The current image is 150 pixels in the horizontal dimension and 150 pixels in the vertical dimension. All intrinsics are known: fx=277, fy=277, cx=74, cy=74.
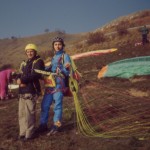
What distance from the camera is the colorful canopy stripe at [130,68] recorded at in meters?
13.5

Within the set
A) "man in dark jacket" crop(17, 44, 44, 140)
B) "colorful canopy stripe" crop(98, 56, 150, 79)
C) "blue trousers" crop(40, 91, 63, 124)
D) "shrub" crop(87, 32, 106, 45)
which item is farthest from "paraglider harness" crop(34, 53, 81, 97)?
"shrub" crop(87, 32, 106, 45)

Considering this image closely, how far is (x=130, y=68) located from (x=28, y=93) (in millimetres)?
8550

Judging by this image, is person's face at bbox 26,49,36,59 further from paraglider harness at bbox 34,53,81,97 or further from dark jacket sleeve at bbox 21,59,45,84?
paraglider harness at bbox 34,53,81,97

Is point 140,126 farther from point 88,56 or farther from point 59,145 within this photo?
point 88,56

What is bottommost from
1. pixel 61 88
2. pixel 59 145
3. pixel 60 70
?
pixel 59 145

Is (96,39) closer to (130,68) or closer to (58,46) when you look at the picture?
(130,68)

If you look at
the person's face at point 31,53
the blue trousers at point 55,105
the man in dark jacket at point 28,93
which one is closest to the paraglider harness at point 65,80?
the blue trousers at point 55,105

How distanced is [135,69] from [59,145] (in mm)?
8755

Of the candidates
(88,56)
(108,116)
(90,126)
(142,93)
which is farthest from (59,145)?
(88,56)

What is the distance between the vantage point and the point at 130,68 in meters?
13.8

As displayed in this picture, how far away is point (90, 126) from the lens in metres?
6.86

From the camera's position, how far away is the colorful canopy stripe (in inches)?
530

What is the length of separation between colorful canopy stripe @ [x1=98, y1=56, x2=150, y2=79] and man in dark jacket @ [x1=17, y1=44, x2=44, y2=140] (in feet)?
26.8

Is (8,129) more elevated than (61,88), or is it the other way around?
(61,88)
